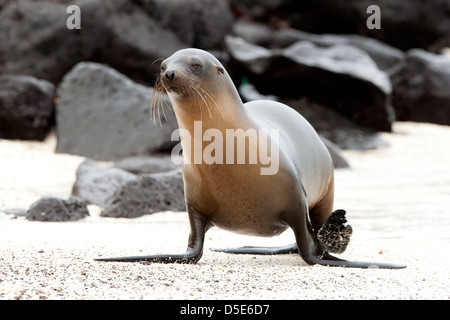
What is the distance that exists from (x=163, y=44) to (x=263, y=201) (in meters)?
10.0

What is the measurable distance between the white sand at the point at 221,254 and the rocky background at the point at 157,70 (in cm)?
72

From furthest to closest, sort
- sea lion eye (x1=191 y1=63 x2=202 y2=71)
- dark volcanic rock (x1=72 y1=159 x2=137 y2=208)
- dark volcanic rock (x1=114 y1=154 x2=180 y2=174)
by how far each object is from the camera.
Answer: dark volcanic rock (x1=114 y1=154 x2=180 y2=174)
dark volcanic rock (x1=72 y1=159 x2=137 y2=208)
sea lion eye (x1=191 y1=63 x2=202 y2=71)

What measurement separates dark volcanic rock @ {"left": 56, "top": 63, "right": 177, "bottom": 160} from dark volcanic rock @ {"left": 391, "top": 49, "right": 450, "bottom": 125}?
707 centimetres

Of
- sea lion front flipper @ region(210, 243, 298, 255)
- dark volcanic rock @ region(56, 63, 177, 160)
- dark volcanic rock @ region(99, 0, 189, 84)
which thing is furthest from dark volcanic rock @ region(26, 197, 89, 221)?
dark volcanic rock @ region(99, 0, 189, 84)

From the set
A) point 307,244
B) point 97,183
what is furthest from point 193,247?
point 97,183

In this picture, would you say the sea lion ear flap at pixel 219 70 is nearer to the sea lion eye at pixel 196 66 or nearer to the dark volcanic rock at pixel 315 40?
the sea lion eye at pixel 196 66

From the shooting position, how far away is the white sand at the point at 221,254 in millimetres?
2979

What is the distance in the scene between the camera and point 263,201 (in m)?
3.71

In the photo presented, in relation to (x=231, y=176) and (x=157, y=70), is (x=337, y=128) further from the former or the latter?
(x=231, y=176)

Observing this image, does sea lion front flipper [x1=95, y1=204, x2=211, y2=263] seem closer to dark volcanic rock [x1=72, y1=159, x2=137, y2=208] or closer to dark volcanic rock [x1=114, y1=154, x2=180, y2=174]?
dark volcanic rock [x1=72, y1=159, x2=137, y2=208]

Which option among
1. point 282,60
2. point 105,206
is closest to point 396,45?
point 282,60

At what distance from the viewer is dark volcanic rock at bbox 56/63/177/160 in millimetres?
9844

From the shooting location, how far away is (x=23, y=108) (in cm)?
1073

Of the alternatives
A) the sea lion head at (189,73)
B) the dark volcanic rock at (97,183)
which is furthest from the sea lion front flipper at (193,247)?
the dark volcanic rock at (97,183)
